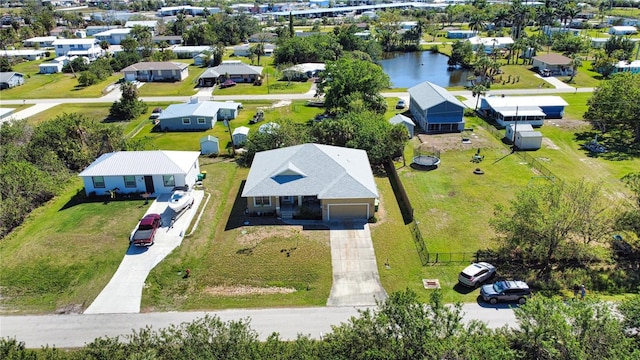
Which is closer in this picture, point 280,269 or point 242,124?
point 280,269

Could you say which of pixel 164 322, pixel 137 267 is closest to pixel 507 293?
pixel 164 322

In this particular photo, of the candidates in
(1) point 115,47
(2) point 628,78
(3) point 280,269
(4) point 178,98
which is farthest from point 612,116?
(1) point 115,47

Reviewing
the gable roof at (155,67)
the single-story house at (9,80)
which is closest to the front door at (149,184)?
the gable roof at (155,67)

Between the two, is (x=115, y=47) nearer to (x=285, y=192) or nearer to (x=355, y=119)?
(x=355, y=119)

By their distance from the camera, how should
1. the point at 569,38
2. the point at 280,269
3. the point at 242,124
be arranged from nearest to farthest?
the point at 280,269
the point at 242,124
the point at 569,38

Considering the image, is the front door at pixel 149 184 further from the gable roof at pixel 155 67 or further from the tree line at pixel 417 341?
the gable roof at pixel 155 67

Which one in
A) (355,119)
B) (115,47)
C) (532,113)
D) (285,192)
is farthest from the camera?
(115,47)

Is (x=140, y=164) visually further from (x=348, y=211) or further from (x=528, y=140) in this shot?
(x=528, y=140)
